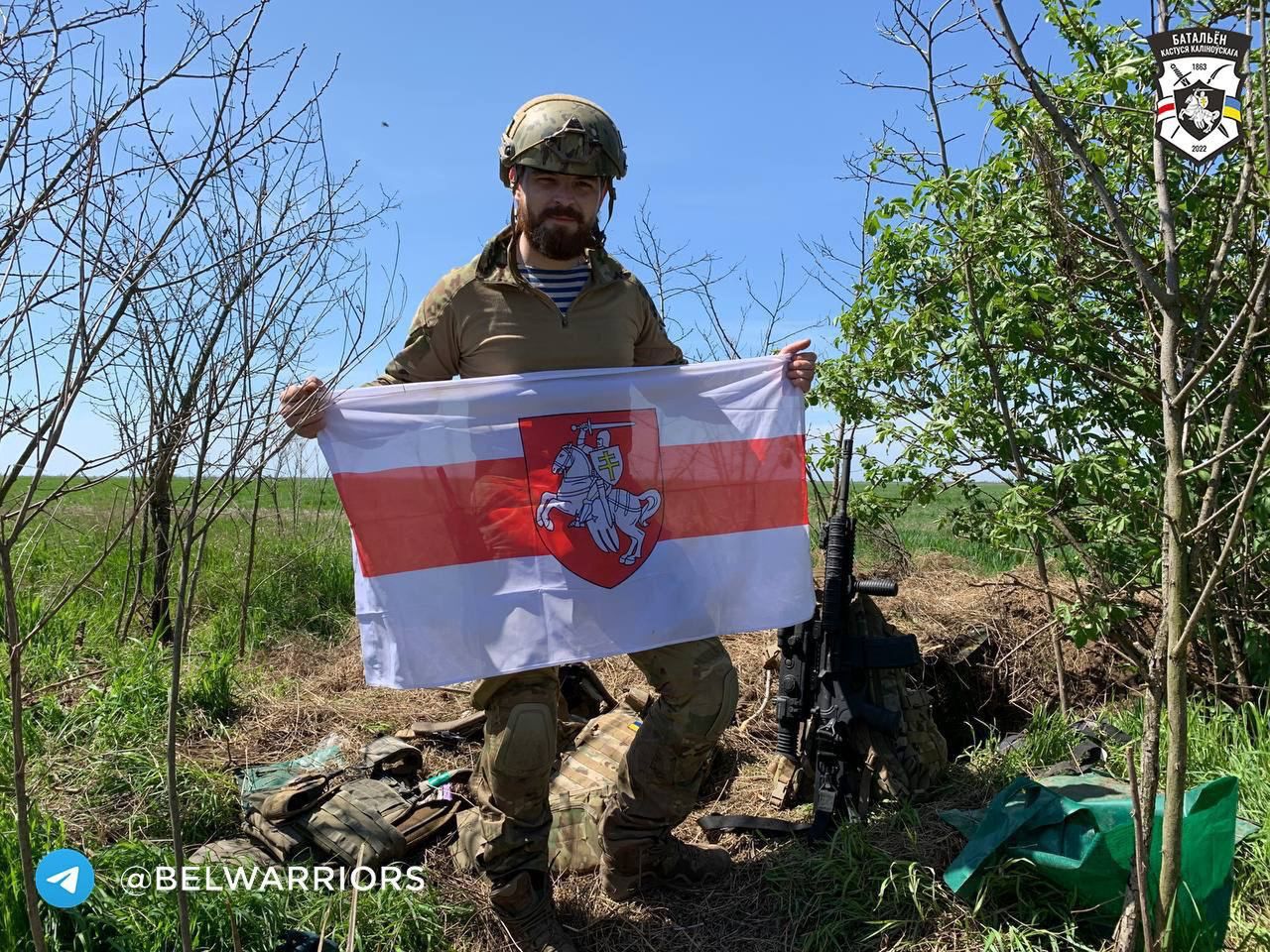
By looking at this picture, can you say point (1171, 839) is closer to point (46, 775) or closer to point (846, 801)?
point (846, 801)

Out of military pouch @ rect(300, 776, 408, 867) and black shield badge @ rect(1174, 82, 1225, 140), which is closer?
black shield badge @ rect(1174, 82, 1225, 140)

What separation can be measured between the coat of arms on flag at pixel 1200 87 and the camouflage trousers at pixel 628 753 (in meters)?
2.03

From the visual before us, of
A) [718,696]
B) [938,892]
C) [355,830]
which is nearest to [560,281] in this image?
[718,696]

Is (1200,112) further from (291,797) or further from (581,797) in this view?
(291,797)

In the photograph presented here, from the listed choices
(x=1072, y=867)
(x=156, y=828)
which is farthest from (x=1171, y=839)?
(x=156, y=828)

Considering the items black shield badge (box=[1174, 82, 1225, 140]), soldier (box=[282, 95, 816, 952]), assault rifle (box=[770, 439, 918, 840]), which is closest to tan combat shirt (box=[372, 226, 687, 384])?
soldier (box=[282, 95, 816, 952])

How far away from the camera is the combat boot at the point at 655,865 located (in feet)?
10.6

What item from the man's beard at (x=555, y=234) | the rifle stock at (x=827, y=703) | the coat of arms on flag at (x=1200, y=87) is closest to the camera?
the coat of arms on flag at (x=1200, y=87)

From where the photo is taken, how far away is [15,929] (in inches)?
101

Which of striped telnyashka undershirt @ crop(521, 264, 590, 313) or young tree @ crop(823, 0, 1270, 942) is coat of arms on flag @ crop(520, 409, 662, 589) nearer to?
striped telnyashka undershirt @ crop(521, 264, 590, 313)

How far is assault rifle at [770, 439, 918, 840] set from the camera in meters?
3.62

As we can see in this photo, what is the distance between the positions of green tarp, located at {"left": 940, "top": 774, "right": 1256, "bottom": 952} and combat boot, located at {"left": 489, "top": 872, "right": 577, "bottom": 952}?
1.23 metres

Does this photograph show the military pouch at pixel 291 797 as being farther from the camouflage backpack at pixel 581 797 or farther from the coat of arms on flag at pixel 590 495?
the coat of arms on flag at pixel 590 495

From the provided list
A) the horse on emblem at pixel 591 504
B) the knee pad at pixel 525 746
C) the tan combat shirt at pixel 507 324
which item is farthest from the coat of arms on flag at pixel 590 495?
the knee pad at pixel 525 746
